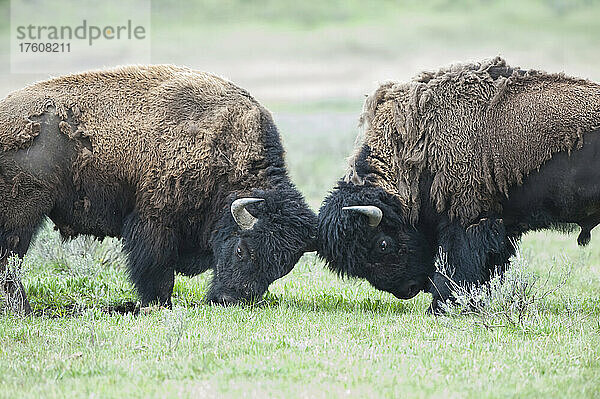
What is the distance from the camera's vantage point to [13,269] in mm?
7625

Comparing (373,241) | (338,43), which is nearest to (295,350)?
(373,241)

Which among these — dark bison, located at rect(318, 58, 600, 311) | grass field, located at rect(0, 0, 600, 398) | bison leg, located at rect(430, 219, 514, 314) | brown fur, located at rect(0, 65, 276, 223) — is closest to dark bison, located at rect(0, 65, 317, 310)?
brown fur, located at rect(0, 65, 276, 223)

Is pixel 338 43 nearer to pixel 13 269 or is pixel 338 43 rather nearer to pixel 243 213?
pixel 243 213

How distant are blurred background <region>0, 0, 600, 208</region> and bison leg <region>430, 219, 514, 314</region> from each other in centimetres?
2001

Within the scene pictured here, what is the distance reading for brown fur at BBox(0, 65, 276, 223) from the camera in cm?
800

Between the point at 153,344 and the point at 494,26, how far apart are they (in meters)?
53.0

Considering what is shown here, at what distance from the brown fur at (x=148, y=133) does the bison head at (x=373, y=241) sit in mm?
832

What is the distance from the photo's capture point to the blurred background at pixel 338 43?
4150 cm

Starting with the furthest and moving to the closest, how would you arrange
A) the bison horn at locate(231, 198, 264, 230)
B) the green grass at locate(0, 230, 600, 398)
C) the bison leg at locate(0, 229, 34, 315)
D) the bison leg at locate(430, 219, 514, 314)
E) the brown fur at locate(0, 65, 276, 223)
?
1. the brown fur at locate(0, 65, 276, 223)
2. the bison leg at locate(430, 219, 514, 314)
3. the bison horn at locate(231, 198, 264, 230)
4. the bison leg at locate(0, 229, 34, 315)
5. the green grass at locate(0, 230, 600, 398)

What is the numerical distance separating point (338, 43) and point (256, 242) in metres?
47.3

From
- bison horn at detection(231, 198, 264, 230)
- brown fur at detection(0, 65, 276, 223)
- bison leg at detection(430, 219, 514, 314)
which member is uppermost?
brown fur at detection(0, 65, 276, 223)

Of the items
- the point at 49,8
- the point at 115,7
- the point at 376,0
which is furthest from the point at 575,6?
the point at 49,8

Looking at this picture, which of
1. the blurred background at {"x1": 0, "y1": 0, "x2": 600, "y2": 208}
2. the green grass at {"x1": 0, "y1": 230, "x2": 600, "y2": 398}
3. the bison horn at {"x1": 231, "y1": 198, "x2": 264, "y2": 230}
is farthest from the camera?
the blurred background at {"x1": 0, "y1": 0, "x2": 600, "y2": 208}

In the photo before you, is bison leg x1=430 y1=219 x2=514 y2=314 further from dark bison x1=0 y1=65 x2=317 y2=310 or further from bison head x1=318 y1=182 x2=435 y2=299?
dark bison x1=0 y1=65 x2=317 y2=310
